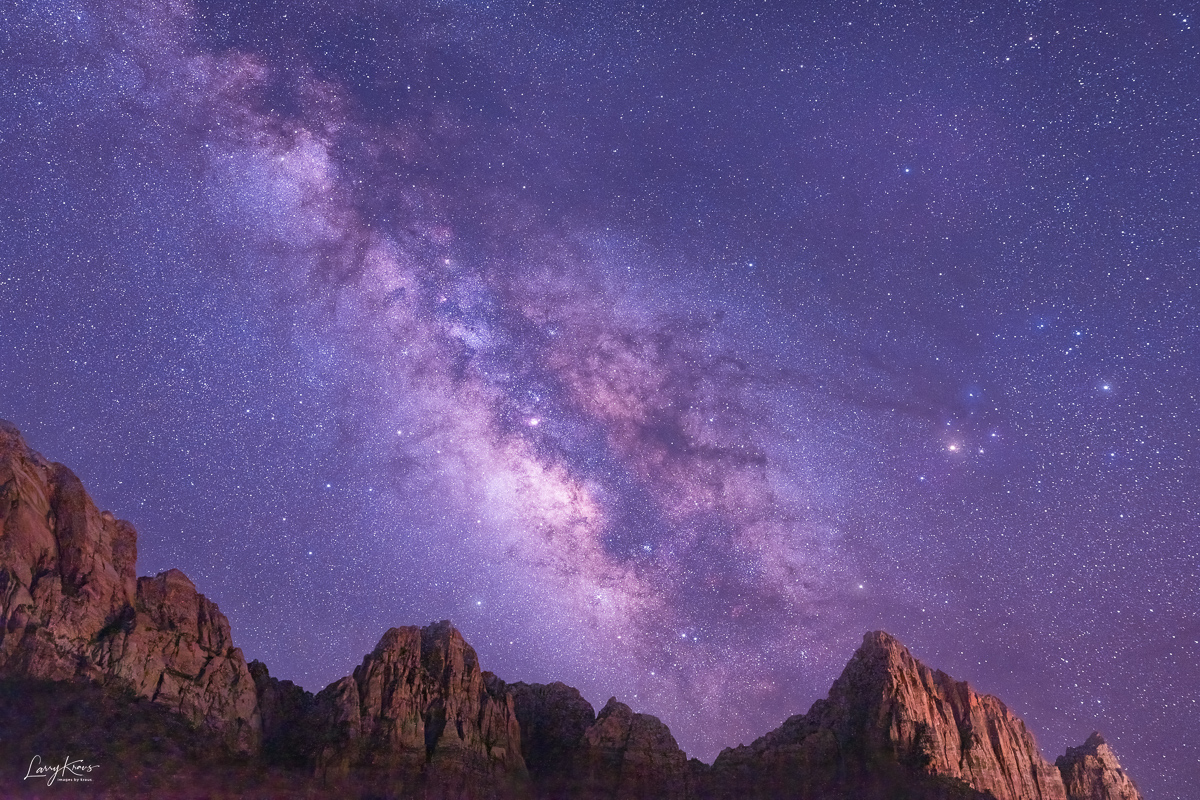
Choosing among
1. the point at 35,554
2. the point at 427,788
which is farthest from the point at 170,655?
the point at 427,788

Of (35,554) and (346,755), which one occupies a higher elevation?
(35,554)

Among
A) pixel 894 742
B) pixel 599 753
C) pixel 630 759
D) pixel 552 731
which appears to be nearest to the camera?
pixel 894 742

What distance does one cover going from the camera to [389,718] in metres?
94.8

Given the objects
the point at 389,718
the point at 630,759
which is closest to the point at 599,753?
the point at 630,759

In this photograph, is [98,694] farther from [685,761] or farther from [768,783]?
[768,783]

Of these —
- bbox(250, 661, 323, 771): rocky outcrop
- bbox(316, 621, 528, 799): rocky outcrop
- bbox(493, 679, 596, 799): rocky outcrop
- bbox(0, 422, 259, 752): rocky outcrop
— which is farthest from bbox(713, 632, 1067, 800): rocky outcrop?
bbox(0, 422, 259, 752): rocky outcrop

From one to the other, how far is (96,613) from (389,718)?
32.2 meters

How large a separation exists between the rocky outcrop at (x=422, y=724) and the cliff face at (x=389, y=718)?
205 millimetres

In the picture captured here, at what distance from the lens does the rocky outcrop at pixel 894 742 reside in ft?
322

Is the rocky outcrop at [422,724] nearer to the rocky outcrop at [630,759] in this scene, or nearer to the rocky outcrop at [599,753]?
the rocky outcrop at [599,753]

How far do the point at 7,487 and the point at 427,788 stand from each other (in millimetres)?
50878

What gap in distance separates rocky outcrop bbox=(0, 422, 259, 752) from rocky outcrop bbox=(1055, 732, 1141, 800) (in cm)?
10514

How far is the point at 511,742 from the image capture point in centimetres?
10138

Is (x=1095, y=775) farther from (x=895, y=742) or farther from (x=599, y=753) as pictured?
(x=599, y=753)
